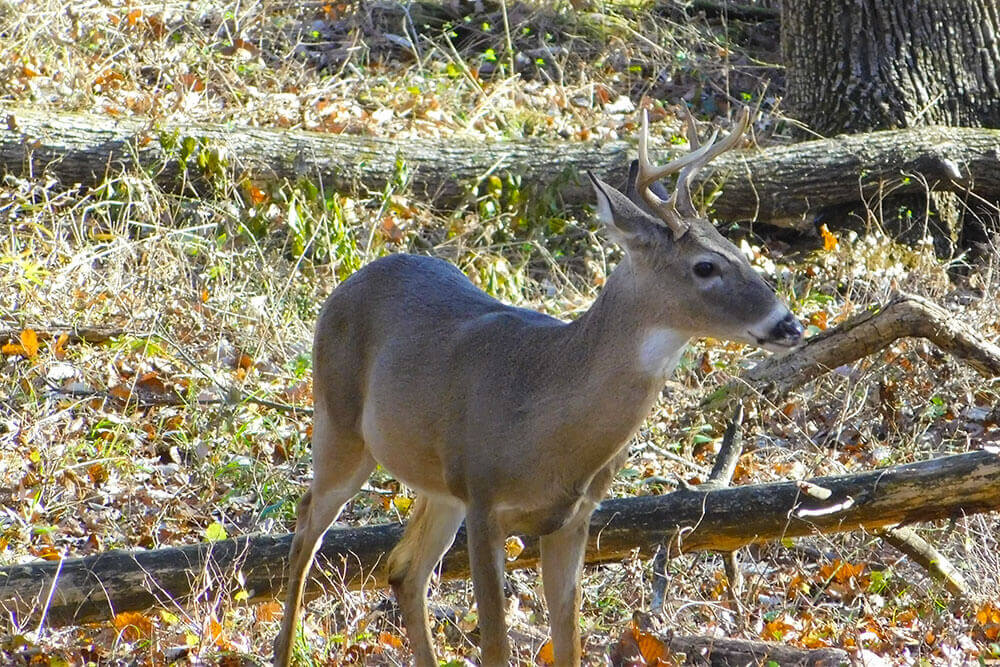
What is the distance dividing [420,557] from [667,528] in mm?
952

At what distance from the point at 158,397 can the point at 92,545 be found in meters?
1.24

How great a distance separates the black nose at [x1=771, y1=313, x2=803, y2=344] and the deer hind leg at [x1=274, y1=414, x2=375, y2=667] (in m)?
1.75

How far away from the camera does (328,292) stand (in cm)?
769

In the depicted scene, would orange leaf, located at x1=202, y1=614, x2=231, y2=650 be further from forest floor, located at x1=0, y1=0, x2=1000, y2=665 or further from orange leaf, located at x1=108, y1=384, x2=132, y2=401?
orange leaf, located at x1=108, y1=384, x2=132, y2=401

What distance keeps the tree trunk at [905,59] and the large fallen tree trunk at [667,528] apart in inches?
180

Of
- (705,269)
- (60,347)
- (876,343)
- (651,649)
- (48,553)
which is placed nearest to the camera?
(705,269)

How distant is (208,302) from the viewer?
7316 millimetres

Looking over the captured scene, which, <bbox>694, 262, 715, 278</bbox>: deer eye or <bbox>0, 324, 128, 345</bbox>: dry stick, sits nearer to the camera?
<bbox>694, 262, 715, 278</bbox>: deer eye

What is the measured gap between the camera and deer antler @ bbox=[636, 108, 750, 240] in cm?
391

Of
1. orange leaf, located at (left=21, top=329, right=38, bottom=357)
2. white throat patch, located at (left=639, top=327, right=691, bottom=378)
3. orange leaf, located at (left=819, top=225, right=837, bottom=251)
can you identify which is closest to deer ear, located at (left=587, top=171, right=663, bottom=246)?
white throat patch, located at (left=639, top=327, right=691, bottom=378)

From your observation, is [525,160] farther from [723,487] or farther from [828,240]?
[723,487]

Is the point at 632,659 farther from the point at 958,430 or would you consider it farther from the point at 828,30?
the point at 828,30

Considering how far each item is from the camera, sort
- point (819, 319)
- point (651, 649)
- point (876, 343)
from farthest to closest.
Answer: point (819, 319) → point (876, 343) → point (651, 649)

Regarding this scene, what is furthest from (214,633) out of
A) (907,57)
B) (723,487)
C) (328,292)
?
(907,57)
